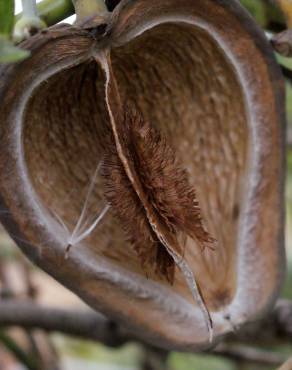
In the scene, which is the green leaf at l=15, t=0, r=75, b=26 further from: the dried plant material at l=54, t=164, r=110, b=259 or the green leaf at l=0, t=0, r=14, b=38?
the dried plant material at l=54, t=164, r=110, b=259

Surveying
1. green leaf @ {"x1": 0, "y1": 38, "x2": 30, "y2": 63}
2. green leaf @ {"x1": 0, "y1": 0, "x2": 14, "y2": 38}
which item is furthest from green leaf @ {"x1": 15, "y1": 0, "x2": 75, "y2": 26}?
green leaf @ {"x1": 0, "y1": 38, "x2": 30, "y2": 63}

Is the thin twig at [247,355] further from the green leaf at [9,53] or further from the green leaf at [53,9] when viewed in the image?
the green leaf at [9,53]

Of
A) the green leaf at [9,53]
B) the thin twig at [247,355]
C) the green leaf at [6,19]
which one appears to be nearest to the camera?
the green leaf at [9,53]

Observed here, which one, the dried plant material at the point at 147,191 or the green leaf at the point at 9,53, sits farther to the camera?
the dried plant material at the point at 147,191

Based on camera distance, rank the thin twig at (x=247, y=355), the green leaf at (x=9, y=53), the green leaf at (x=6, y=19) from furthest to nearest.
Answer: the thin twig at (x=247, y=355)
the green leaf at (x=6, y=19)
the green leaf at (x=9, y=53)

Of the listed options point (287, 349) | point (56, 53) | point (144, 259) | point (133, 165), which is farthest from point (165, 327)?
point (287, 349)

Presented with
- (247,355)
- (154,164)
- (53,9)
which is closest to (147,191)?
(154,164)

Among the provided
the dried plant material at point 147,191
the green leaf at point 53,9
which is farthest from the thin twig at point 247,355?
the green leaf at point 53,9

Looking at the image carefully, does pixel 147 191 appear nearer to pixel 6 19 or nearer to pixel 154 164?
pixel 154 164
